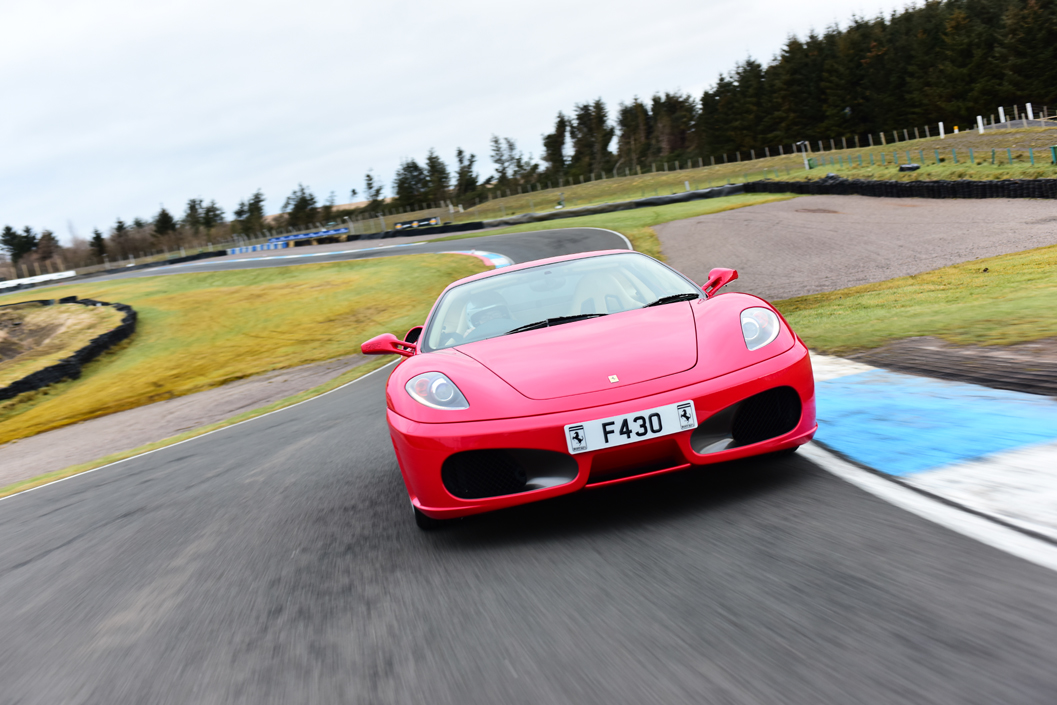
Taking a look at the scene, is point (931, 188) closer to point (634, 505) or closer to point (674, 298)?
point (674, 298)

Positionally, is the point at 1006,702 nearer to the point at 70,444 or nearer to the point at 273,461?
the point at 273,461

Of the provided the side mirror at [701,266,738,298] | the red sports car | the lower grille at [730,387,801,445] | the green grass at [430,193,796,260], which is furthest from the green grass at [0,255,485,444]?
the lower grille at [730,387,801,445]

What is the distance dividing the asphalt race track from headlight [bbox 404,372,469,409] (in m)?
0.56

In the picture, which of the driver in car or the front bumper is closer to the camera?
the front bumper

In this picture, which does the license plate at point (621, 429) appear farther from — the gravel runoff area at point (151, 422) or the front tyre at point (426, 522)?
the gravel runoff area at point (151, 422)

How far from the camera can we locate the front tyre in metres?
3.35

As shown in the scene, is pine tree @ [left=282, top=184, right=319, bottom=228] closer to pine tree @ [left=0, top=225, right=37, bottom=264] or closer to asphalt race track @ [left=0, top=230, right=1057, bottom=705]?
pine tree @ [left=0, top=225, right=37, bottom=264]

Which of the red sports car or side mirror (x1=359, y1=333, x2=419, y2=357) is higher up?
side mirror (x1=359, y1=333, x2=419, y2=357)

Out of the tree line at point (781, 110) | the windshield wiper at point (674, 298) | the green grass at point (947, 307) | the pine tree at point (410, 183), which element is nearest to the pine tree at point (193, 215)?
the tree line at point (781, 110)

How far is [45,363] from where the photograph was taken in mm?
18766

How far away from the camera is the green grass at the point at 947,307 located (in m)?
5.75

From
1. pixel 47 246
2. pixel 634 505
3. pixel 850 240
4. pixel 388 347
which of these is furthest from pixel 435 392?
pixel 47 246

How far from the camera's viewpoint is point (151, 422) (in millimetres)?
12836

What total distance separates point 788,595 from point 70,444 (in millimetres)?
12676
